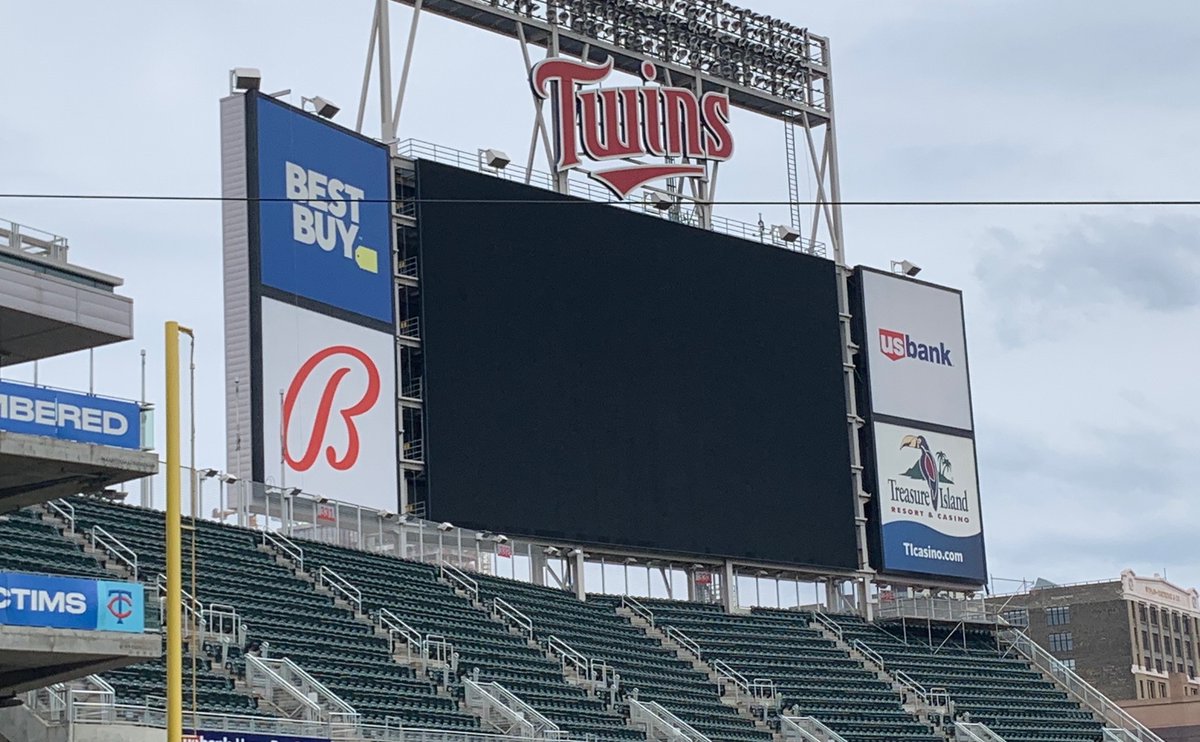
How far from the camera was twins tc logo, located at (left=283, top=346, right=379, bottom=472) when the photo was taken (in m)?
29.0

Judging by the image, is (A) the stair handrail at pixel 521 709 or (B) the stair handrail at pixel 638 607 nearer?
(A) the stair handrail at pixel 521 709

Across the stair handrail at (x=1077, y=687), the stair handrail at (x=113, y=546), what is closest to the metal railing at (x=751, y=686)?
the stair handrail at (x=1077, y=687)

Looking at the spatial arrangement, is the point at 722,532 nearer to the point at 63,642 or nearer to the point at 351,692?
the point at 351,692

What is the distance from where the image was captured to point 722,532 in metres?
35.3

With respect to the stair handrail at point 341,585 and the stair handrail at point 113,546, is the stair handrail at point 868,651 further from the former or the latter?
the stair handrail at point 113,546

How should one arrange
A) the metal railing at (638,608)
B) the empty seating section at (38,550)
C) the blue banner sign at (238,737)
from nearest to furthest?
the blue banner sign at (238,737)
the empty seating section at (38,550)
the metal railing at (638,608)

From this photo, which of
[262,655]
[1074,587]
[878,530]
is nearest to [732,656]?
[878,530]

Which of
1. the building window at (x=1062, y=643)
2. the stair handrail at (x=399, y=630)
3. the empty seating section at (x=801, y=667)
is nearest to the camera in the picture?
the stair handrail at (x=399, y=630)

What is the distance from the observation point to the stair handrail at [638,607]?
3531cm

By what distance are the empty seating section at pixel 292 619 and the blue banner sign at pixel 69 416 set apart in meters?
8.30

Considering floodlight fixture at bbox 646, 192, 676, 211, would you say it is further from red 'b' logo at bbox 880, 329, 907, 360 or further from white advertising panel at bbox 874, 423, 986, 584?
white advertising panel at bbox 874, 423, 986, 584

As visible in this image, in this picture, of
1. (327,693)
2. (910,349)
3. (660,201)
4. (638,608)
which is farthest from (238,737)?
(910,349)

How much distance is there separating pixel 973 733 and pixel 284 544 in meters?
13.1

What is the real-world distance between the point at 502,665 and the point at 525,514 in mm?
3451
